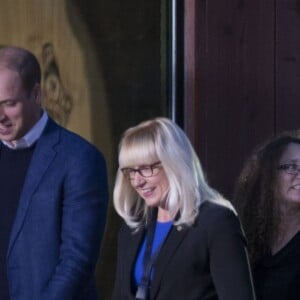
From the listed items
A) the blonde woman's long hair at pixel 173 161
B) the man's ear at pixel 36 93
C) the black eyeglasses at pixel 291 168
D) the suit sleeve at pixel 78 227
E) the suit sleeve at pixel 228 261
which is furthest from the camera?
the black eyeglasses at pixel 291 168

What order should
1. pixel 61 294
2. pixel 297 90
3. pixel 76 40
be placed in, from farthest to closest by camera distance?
pixel 297 90 < pixel 76 40 < pixel 61 294

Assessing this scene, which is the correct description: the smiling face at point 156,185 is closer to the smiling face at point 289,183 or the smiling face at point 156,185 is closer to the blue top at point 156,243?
the blue top at point 156,243

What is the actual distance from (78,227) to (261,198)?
0.83 metres

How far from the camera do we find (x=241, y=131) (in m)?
7.06

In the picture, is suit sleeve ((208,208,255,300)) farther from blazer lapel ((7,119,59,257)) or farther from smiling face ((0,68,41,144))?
smiling face ((0,68,41,144))

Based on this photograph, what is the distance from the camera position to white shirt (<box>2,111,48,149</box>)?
485cm

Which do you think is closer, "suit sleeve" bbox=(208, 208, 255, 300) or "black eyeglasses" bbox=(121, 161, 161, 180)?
"suit sleeve" bbox=(208, 208, 255, 300)

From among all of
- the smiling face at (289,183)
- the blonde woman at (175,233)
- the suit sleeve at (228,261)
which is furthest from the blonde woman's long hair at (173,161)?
the smiling face at (289,183)

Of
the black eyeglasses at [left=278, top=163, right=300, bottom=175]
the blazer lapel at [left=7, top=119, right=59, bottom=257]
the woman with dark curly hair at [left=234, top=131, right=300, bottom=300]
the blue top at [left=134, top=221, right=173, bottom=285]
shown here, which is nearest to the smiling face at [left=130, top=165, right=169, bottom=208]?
the blue top at [left=134, top=221, right=173, bottom=285]

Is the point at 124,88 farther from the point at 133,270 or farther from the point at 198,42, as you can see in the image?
the point at 133,270

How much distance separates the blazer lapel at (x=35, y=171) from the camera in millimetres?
4758

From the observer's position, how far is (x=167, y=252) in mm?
4328

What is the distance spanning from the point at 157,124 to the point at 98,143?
96.0 inches

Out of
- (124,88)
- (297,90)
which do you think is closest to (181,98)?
(124,88)
